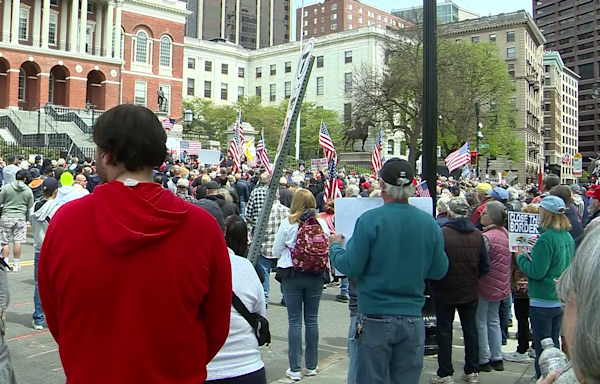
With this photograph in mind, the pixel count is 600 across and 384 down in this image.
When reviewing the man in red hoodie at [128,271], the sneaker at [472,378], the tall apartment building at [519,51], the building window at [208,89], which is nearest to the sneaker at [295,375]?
the sneaker at [472,378]

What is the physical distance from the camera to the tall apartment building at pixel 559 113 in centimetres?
12381

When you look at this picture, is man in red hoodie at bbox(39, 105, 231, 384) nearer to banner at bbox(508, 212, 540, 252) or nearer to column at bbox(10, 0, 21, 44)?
banner at bbox(508, 212, 540, 252)

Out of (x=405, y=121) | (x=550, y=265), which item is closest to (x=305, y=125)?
(x=405, y=121)

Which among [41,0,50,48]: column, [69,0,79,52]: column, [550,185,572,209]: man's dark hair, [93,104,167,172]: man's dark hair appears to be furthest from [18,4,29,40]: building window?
[93,104,167,172]: man's dark hair

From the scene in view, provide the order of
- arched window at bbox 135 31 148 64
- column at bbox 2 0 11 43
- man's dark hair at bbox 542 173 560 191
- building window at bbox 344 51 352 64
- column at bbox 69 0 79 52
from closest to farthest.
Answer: man's dark hair at bbox 542 173 560 191, column at bbox 2 0 11 43, column at bbox 69 0 79 52, arched window at bbox 135 31 148 64, building window at bbox 344 51 352 64

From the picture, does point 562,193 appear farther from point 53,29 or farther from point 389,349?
point 53,29

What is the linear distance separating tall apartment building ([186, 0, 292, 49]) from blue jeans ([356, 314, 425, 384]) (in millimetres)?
132497

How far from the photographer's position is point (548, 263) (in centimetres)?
561

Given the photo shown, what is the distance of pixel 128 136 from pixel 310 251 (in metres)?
4.15

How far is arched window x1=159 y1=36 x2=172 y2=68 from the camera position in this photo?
194 feet

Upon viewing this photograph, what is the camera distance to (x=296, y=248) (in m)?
6.37

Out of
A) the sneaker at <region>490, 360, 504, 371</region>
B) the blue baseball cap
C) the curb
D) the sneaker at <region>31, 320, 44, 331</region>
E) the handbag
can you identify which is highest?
the blue baseball cap

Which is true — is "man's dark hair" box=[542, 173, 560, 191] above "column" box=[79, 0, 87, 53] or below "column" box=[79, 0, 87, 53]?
below

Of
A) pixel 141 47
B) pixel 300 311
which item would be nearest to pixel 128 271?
pixel 300 311
